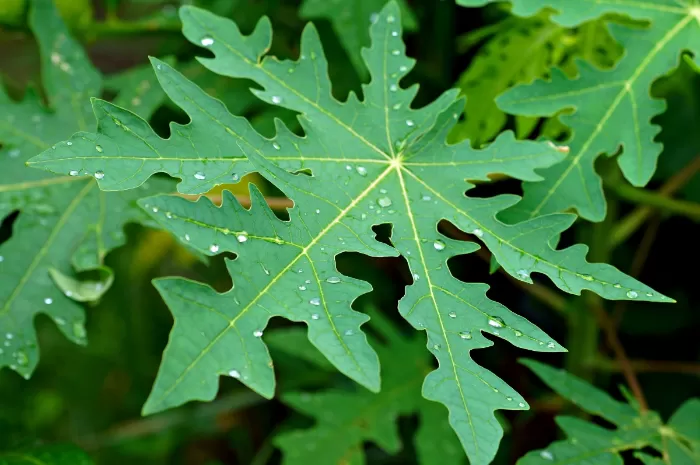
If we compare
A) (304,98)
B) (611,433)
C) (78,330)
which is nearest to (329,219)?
(304,98)

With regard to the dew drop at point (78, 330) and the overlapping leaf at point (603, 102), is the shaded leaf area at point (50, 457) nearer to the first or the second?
the dew drop at point (78, 330)

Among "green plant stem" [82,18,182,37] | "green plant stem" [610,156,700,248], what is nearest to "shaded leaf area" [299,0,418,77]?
"green plant stem" [82,18,182,37]

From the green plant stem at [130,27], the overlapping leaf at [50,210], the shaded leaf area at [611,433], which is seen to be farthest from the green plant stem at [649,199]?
the green plant stem at [130,27]

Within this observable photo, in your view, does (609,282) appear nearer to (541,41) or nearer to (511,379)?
(541,41)

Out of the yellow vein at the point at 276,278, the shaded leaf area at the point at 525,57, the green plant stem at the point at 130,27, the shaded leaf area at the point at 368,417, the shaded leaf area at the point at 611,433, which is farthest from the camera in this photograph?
the green plant stem at the point at 130,27

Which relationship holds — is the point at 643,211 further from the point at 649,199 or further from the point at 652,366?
the point at 652,366

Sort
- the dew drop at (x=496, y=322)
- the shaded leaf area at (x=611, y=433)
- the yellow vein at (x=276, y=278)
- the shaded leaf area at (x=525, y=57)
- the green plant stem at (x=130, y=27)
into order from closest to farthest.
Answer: the yellow vein at (x=276, y=278) → the dew drop at (x=496, y=322) → the shaded leaf area at (x=611, y=433) → the shaded leaf area at (x=525, y=57) → the green plant stem at (x=130, y=27)
